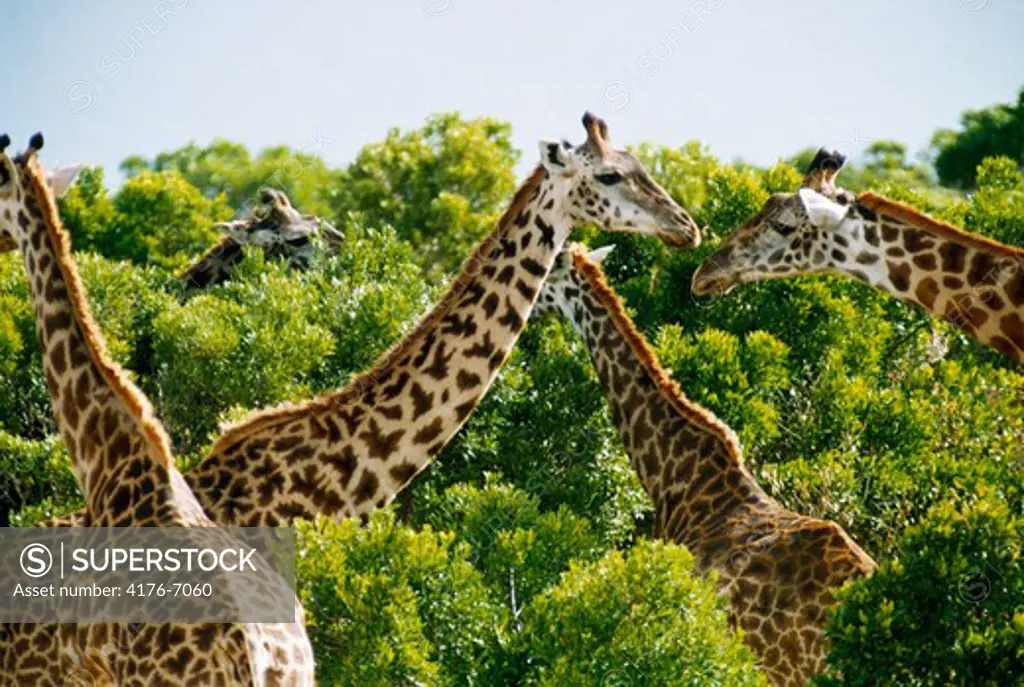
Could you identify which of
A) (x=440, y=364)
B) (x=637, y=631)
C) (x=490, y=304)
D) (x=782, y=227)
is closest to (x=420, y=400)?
(x=440, y=364)

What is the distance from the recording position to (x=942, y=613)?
29.3 ft

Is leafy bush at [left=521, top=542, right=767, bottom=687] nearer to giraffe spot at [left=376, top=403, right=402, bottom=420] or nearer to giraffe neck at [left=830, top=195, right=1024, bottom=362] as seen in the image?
giraffe spot at [left=376, top=403, right=402, bottom=420]

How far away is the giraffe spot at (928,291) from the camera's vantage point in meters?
11.6

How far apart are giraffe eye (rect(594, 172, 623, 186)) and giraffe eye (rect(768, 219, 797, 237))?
1.51 meters

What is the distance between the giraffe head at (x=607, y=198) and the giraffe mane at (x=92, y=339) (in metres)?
2.99

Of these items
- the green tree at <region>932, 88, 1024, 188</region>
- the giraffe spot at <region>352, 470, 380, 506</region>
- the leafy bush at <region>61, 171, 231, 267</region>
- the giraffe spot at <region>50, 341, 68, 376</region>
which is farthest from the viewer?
the green tree at <region>932, 88, 1024, 188</region>

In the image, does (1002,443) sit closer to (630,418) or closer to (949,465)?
(949,465)

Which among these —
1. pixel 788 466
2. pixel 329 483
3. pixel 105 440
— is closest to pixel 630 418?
pixel 788 466

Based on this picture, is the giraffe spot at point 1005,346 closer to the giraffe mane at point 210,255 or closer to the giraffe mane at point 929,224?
the giraffe mane at point 929,224

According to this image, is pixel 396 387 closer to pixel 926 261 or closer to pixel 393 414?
pixel 393 414

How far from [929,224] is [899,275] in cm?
35

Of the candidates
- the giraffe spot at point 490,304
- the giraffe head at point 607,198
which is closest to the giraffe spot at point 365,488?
the giraffe spot at point 490,304

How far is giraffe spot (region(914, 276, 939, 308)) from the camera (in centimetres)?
1161

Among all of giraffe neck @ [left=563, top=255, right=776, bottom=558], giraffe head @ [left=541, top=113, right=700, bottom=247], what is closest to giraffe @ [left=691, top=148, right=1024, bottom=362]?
giraffe neck @ [left=563, top=255, right=776, bottom=558]
